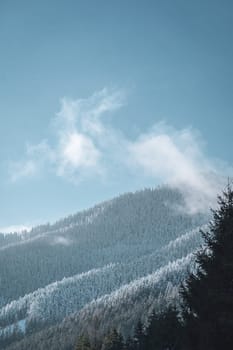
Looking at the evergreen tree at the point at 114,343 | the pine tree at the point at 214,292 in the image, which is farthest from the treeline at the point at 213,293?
the evergreen tree at the point at 114,343

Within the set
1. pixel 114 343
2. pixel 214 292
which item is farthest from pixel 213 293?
pixel 114 343

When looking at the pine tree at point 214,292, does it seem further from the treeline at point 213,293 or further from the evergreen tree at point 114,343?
the evergreen tree at point 114,343

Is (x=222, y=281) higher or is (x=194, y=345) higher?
(x=222, y=281)

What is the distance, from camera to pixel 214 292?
11.6 metres

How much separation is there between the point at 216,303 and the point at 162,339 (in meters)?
17.6

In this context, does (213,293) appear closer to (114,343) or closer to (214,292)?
(214,292)

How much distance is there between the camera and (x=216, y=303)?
1171 cm

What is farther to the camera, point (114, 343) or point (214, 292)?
point (114, 343)

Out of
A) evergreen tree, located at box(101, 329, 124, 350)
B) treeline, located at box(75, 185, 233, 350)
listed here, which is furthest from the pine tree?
evergreen tree, located at box(101, 329, 124, 350)

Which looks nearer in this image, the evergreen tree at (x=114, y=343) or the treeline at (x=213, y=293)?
the treeline at (x=213, y=293)

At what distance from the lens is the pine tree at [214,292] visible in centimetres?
1156

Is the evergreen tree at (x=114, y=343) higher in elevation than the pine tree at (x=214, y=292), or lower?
lower

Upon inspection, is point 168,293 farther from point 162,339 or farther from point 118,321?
point 162,339

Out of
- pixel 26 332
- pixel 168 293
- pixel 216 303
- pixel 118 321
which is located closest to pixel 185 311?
pixel 216 303
